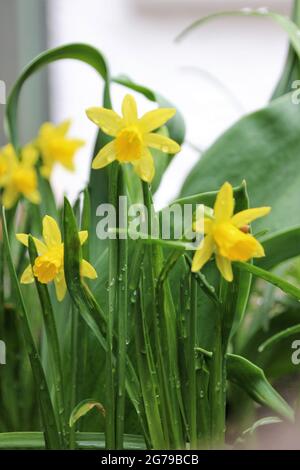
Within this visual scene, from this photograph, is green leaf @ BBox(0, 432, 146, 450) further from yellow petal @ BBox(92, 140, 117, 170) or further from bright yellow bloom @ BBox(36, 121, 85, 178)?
bright yellow bloom @ BBox(36, 121, 85, 178)

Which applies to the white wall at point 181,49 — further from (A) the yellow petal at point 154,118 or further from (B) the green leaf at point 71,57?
(A) the yellow petal at point 154,118

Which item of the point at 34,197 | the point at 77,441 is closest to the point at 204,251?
the point at 77,441

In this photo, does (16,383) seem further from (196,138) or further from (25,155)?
(196,138)

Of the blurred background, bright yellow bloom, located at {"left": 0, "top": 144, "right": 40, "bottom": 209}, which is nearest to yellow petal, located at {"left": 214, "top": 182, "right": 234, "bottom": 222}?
bright yellow bloom, located at {"left": 0, "top": 144, "right": 40, "bottom": 209}

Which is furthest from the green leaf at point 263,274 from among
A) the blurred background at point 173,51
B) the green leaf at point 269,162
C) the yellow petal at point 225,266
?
the blurred background at point 173,51

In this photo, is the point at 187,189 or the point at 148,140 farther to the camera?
the point at 187,189
